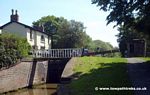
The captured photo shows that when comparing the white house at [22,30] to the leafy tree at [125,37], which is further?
the leafy tree at [125,37]

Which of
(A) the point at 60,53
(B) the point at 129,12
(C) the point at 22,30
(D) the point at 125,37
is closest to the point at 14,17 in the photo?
(C) the point at 22,30

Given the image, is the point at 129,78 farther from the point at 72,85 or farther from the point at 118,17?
the point at 118,17

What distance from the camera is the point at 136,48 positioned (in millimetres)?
44469

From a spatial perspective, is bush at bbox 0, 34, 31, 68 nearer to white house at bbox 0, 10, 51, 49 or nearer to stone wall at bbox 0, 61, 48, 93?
stone wall at bbox 0, 61, 48, 93

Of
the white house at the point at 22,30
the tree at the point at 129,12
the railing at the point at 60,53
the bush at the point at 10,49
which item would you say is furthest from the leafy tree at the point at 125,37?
the tree at the point at 129,12

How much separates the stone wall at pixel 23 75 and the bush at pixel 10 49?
76 centimetres

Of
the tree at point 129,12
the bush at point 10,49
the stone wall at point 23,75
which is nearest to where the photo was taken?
the tree at point 129,12

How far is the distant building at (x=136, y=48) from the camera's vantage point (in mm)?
43531

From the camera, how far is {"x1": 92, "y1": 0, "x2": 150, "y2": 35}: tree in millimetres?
23125

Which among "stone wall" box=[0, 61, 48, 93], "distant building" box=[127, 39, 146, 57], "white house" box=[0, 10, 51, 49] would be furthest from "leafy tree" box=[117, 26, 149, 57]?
"stone wall" box=[0, 61, 48, 93]

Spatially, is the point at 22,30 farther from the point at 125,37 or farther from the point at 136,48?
the point at 125,37

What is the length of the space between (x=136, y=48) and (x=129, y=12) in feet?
67.2

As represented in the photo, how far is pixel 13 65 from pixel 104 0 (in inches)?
506

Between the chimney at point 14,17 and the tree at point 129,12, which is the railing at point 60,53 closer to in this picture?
the chimney at point 14,17
